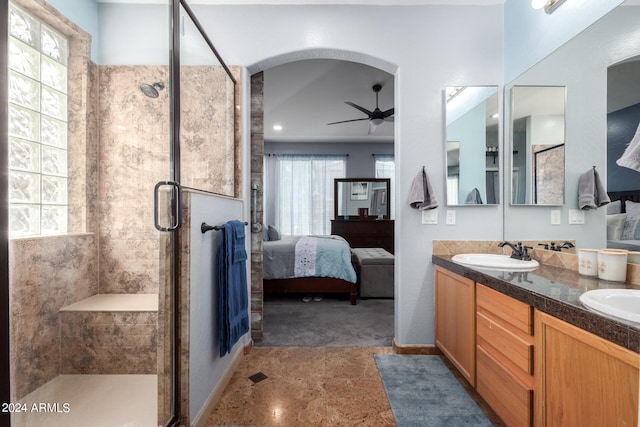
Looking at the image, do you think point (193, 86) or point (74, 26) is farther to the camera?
point (193, 86)

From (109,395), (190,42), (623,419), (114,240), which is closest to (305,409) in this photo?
(109,395)

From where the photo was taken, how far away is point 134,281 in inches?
77.4

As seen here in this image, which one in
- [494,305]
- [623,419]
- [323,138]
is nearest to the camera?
[623,419]

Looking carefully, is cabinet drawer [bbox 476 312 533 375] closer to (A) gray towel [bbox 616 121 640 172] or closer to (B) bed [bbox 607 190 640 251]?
(B) bed [bbox 607 190 640 251]

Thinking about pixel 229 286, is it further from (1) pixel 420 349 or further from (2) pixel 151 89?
(1) pixel 420 349

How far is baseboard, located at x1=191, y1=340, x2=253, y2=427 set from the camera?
1.49 metres

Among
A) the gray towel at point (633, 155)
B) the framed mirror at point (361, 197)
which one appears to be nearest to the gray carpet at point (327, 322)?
the gray towel at point (633, 155)

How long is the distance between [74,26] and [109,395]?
1971 millimetres

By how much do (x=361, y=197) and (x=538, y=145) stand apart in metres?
4.52

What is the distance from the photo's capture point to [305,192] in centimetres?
654

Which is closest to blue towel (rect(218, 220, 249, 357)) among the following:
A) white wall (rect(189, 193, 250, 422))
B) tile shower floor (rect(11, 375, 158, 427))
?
white wall (rect(189, 193, 250, 422))

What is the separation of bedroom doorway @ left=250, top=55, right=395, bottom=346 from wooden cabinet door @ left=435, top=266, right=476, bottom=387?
25.6 inches

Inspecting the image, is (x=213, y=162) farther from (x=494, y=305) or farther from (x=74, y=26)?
(x=494, y=305)

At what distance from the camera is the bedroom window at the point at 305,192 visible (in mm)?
6492
